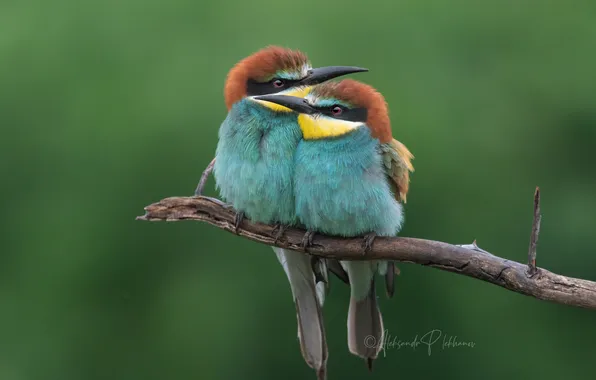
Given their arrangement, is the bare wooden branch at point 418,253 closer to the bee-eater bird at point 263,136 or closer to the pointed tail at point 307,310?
the bee-eater bird at point 263,136

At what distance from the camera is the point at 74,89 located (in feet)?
15.8

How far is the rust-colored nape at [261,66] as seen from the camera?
310 centimetres

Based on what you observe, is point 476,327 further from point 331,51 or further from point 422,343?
point 331,51

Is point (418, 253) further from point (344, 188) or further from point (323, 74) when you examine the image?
point (323, 74)

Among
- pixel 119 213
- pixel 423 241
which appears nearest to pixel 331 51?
pixel 119 213

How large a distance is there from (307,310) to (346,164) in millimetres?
605

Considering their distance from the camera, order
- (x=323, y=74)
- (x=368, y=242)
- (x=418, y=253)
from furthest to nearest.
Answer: (x=323, y=74)
(x=368, y=242)
(x=418, y=253)

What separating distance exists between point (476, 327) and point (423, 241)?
1.91 meters

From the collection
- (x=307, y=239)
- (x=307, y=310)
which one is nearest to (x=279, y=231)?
(x=307, y=239)

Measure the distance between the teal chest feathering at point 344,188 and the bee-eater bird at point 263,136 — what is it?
6cm

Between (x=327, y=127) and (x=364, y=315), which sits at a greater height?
(x=327, y=127)

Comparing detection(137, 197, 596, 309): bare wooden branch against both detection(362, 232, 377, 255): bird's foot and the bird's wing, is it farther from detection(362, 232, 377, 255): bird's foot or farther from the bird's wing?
the bird's wing

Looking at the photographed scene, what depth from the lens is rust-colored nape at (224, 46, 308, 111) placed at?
3098 millimetres

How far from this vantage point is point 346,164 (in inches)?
118
